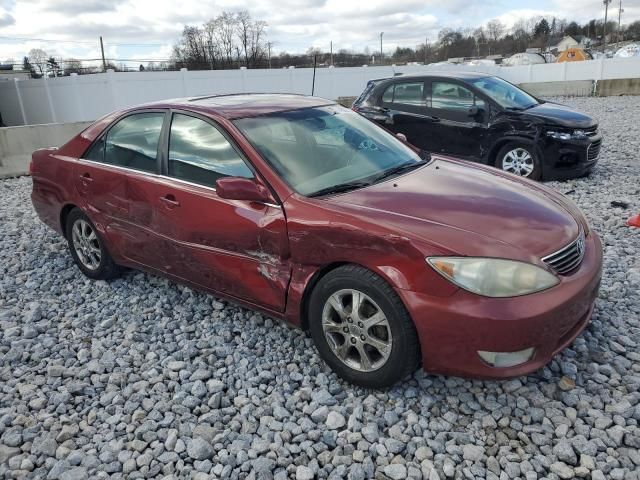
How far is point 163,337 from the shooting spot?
11.8ft

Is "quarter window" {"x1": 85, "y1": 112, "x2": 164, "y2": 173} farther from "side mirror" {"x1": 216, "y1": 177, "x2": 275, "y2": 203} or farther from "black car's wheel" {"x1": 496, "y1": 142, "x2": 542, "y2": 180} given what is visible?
"black car's wheel" {"x1": 496, "y1": 142, "x2": 542, "y2": 180}

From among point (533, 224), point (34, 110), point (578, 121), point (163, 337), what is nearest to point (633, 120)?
point (578, 121)

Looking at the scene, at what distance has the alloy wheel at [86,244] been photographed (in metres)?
4.45

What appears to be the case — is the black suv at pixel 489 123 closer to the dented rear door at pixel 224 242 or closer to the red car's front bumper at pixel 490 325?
the red car's front bumper at pixel 490 325

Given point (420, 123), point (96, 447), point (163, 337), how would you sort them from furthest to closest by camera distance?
point (420, 123) < point (163, 337) < point (96, 447)

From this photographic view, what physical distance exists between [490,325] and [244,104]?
2.31 m

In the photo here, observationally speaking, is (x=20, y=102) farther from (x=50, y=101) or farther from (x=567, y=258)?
(x=567, y=258)

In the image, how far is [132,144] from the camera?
3982 mm

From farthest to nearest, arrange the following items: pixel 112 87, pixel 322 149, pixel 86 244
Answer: pixel 112 87 → pixel 86 244 → pixel 322 149

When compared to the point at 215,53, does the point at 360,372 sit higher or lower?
lower

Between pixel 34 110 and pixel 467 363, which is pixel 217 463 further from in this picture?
pixel 34 110

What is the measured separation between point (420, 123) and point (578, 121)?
220cm

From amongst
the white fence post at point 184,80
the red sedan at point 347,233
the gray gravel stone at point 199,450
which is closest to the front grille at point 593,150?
the red sedan at point 347,233

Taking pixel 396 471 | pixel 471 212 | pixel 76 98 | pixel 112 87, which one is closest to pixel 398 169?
pixel 471 212
